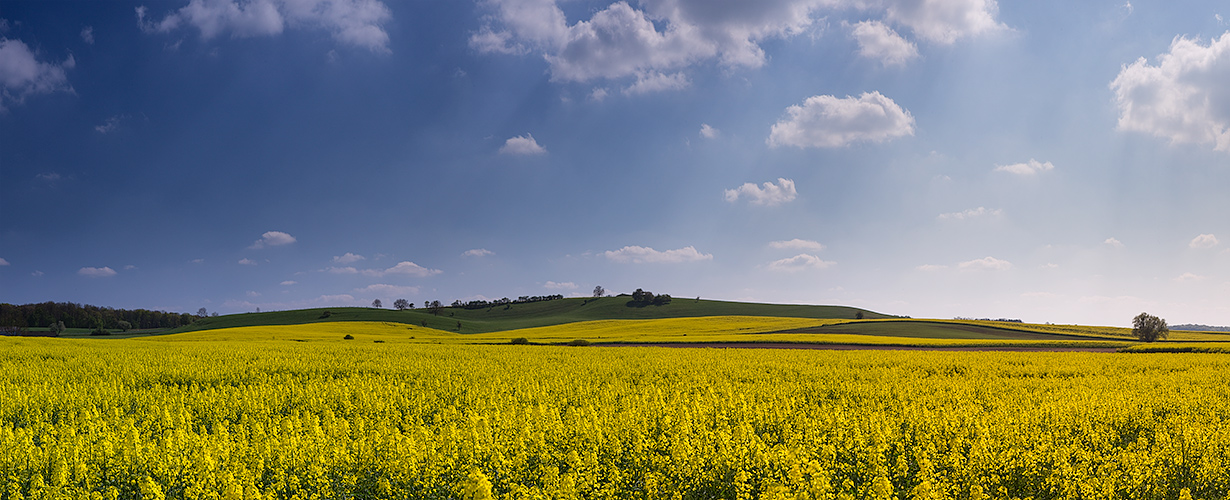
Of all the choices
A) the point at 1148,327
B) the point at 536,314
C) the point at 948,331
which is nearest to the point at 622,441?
the point at 948,331

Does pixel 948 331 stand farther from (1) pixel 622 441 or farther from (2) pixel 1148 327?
(1) pixel 622 441

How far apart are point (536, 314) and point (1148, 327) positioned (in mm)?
100689

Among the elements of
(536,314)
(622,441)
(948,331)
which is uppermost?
(622,441)

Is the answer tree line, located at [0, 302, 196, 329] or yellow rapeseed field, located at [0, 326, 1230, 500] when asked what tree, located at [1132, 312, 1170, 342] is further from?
tree line, located at [0, 302, 196, 329]

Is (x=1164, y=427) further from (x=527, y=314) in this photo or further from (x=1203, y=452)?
(x=527, y=314)

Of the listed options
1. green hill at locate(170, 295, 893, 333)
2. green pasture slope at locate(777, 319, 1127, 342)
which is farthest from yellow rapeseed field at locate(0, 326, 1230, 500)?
green hill at locate(170, 295, 893, 333)

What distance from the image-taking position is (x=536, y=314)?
13150 centimetres

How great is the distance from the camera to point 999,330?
71688 millimetres

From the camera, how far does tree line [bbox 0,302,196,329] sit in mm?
94938

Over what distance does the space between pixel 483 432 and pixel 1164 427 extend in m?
11.1

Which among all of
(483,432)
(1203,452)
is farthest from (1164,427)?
(483,432)

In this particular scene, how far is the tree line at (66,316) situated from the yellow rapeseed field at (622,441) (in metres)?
106

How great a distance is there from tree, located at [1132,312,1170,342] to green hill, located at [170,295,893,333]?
47908mm

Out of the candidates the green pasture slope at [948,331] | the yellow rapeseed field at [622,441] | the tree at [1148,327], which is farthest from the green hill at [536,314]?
the yellow rapeseed field at [622,441]
